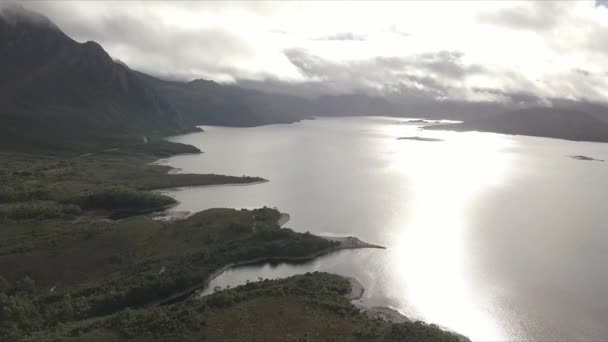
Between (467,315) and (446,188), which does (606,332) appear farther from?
(446,188)

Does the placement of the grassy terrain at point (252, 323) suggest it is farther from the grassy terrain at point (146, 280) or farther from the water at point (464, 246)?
the water at point (464, 246)

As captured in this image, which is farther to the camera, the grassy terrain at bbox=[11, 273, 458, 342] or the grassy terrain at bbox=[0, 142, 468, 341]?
the grassy terrain at bbox=[0, 142, 468, 341]

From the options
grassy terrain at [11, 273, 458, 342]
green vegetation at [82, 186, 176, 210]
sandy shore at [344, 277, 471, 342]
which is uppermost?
green vegetation at [82, 186, 176, 210]

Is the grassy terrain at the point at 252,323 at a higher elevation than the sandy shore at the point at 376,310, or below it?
higher

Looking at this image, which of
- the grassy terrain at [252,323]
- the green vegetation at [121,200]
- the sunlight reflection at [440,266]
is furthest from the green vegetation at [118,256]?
the sunlight reflection at [440,266]

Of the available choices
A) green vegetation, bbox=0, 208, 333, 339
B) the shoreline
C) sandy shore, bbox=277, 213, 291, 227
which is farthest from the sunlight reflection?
sandy shore, bbox=277, 213, 291, 227

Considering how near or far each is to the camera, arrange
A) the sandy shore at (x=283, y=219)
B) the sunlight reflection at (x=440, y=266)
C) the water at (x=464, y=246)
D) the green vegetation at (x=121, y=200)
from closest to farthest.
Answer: the sunlight reflection at (x=440, y=266)
the water at (x=464, y=246)
the sandy shore at (x=283, y=219)
the green vegetation at (x=121, y=200)

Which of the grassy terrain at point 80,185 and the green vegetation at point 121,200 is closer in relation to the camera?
the grassy terrain at point 80,185

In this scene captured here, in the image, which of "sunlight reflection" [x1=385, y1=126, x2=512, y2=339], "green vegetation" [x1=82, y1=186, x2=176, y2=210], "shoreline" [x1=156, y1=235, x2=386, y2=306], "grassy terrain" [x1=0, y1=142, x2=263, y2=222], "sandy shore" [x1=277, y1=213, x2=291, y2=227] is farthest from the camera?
"green vegetation" [x1=82, y1=186, x2=176, y2=210]

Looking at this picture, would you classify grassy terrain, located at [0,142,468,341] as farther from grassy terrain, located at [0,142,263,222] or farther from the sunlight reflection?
the sunlight reflection

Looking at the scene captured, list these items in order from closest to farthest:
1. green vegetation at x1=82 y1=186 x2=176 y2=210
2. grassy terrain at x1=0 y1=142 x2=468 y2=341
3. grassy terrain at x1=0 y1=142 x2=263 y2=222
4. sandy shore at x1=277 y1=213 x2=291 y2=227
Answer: grassy terrain at x1=0 y1=142 x2=468 y2=341 → sandy shore at x1=277 y1=213 x2=291 y2=227 → grassy terrain at x1=0 y1=142 x2=263 y2=222 → green vegetation at x1=82 y1=186 x2=176 y2=210

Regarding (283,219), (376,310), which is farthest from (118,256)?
(376,310)
